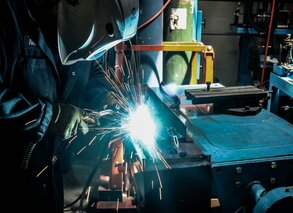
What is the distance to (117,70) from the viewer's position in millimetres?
2316

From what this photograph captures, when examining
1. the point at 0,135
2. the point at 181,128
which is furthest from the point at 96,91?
the point at 181,128

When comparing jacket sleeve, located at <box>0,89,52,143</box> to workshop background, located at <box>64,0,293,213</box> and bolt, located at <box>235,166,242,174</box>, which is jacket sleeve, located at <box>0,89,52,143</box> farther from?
bolt, located at <box>235,166,242,174</box>

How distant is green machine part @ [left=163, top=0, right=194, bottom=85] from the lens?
2633 millimetres

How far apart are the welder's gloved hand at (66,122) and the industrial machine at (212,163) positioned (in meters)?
0.30

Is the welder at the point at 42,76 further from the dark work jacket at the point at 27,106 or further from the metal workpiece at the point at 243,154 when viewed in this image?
the metal workpiece at the point at 243,154

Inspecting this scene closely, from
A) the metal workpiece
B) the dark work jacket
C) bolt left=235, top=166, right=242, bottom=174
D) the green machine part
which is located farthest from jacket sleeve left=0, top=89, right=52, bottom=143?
the green machine part

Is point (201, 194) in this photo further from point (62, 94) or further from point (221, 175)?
point (62, 94)

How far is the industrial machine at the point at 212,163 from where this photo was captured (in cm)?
107

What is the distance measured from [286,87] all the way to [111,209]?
7.12ft

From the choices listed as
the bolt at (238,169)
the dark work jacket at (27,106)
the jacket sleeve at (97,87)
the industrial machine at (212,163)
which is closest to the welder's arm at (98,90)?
the jacket sleeve at (97,87)

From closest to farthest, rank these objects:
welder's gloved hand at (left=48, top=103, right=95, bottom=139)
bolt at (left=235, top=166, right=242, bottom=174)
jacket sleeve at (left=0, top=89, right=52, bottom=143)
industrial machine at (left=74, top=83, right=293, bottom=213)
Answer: industrial machine at (left=74, top=83, right=293, bottom=213), bolt at (left=235, top=166, right=242, bottom=174), jacket sleeve at (left=0, top=89, right=52, bottom=143), welder's gloved hand at (left=48, top=103, right=95, bottom=139)

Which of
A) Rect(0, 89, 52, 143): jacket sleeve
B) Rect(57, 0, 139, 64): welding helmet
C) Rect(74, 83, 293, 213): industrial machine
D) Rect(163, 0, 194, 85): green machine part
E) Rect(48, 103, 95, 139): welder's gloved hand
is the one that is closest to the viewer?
Rect(74, 83, 293, 213): industrial machine

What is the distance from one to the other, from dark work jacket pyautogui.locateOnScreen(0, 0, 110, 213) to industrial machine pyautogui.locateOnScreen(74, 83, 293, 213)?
346 millimetres

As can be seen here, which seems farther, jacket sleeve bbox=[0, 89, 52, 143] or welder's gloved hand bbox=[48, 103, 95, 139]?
welder's gloved hand bbox=[48, 103, 95, 139]
